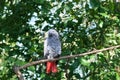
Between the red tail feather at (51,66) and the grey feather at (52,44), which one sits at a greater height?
the grey feather at (52,44)

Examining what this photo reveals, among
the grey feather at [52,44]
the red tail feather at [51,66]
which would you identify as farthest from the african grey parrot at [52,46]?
the red tail feather at [51,66]

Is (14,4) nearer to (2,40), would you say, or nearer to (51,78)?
(2,40)

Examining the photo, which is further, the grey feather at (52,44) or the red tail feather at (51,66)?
the grey feather at (52,44)

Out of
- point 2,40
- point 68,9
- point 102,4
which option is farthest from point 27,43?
point 102,4

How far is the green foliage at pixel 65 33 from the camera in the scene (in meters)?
5.35

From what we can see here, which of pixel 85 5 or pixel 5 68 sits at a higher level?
pixel 85 5

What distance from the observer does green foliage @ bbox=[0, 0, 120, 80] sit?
535 centimetres

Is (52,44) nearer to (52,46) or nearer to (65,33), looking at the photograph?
(52,46)

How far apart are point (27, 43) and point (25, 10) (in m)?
0.56

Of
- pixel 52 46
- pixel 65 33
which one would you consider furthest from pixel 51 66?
pixel 65 33

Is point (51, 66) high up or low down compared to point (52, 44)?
down

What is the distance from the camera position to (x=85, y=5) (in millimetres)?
5449

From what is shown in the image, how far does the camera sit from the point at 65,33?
566cm

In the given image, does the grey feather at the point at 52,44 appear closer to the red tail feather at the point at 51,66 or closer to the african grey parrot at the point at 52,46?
the african grey parrot at the point at 52,46
